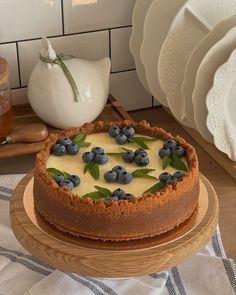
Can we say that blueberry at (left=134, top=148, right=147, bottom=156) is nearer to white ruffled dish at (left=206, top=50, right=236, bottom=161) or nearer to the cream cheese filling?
the cream cheese filling

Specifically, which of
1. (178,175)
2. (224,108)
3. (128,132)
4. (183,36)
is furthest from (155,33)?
(178,175)

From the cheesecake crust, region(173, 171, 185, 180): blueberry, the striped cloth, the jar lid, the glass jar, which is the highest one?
the jar lid

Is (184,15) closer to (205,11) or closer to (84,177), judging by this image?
(205,11)

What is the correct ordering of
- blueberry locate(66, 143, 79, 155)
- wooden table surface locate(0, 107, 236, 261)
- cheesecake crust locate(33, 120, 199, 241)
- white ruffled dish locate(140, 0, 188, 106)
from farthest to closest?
1. white ruffled dish locate(140, 0, 188, 106)
2. wooden table surface locate(0, 107, 236, 261)
3. blueberry locate(66, 143, 79, 155)
4. cheesecake crust locate(33, 120, 199, 241)

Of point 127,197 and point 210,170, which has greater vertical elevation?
point 127,197

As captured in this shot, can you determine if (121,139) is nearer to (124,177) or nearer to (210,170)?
(124,177)

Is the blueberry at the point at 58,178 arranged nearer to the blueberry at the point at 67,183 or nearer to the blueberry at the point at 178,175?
the blueberry at the point at 67,183

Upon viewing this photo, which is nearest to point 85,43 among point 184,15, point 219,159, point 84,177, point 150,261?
point 184,15

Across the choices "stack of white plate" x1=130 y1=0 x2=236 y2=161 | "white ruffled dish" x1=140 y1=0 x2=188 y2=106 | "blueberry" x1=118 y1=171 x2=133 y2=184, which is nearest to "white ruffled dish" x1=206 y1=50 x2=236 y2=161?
"stack of white plate" x1=130 y1=0 x2=236 y2=161
